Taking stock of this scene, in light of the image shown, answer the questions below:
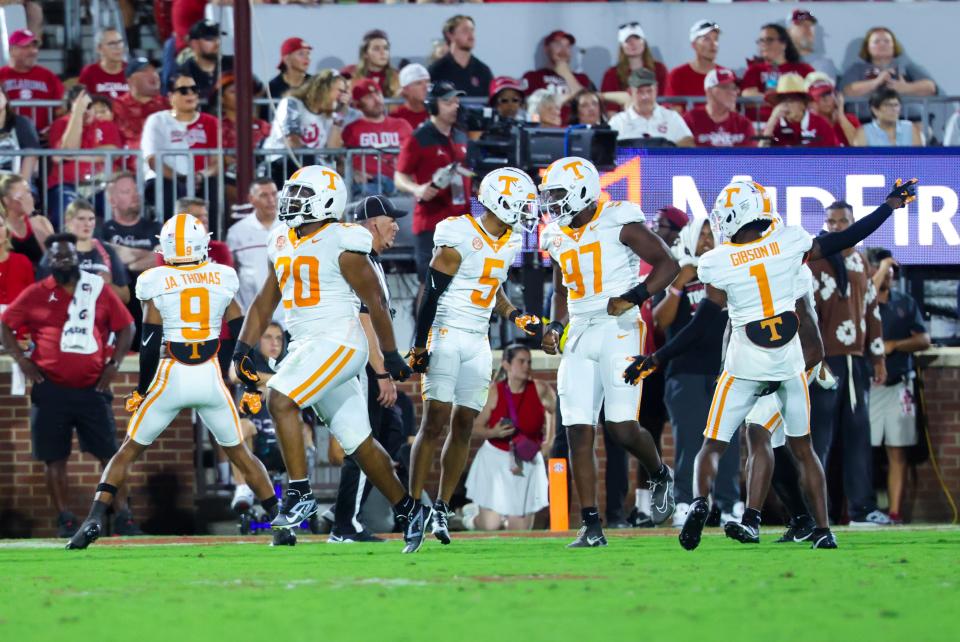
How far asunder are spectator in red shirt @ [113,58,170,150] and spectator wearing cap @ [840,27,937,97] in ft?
23.0

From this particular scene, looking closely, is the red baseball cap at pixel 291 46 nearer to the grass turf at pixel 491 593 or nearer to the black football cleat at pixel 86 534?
the black football cleat at pixel 86 534

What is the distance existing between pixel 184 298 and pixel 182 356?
367 mm

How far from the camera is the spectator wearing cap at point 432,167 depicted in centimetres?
1451

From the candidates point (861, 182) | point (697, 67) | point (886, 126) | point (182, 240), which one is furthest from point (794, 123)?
point (182, 240)

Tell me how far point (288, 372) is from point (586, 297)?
184 centimetres

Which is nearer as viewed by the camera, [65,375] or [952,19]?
[65,375]

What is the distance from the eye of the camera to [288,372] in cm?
1012

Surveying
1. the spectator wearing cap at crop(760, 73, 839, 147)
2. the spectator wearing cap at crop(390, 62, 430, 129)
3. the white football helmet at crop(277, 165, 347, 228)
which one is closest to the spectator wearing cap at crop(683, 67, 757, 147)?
the spectator wearing cap at crop(760, 73, 839, 147)

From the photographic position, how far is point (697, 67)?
57.9 ft

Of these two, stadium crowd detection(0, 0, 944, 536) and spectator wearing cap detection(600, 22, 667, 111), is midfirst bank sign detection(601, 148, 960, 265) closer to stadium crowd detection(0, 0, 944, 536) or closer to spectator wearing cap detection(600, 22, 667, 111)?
stadium crowd detection(0, 0, 944, 536)

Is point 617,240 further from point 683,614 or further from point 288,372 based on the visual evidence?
point 683,614

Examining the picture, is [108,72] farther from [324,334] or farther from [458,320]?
[324,334]

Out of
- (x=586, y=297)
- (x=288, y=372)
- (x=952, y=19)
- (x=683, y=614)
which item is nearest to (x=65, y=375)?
(x=288, y=372)

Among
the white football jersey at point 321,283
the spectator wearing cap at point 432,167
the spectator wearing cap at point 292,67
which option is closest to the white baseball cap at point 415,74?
the spectator wearing cap at point 292,67
